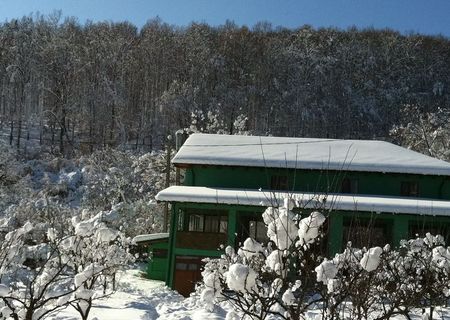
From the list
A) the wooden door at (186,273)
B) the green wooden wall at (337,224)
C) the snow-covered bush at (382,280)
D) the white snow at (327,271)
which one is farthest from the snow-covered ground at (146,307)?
the white snow at (327,271)

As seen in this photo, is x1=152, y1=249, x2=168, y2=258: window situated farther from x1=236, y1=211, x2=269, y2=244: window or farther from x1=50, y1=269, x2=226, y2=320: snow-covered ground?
x1=236, y1=211, x2=269, y2=244: window

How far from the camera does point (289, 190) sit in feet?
67.7

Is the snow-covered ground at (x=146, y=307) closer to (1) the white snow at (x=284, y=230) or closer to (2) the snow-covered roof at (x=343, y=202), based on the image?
(2) the snow-covered roof at (x=343, y=202)

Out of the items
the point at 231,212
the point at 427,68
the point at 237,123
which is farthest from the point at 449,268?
the point at 427,68

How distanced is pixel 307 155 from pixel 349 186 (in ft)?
8.51

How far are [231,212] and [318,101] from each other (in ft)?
156

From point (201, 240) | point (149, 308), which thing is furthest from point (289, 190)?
point (149, 308)

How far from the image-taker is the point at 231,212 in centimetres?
1928

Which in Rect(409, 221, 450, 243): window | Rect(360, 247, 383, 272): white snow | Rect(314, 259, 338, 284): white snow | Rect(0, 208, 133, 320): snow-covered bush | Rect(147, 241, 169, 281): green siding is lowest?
Rect(147, 241, 169, 281): green siding

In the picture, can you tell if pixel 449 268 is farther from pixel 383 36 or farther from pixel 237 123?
pixel 383 36

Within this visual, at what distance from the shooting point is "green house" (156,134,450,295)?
18.8 meters

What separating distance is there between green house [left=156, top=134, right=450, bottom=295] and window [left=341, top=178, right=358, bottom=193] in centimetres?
5

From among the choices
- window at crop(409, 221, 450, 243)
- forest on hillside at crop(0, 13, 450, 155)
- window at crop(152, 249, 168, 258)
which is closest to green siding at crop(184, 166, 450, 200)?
window at crop(409, 221, 450, 243)

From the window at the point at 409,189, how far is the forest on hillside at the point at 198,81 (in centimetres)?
3317
